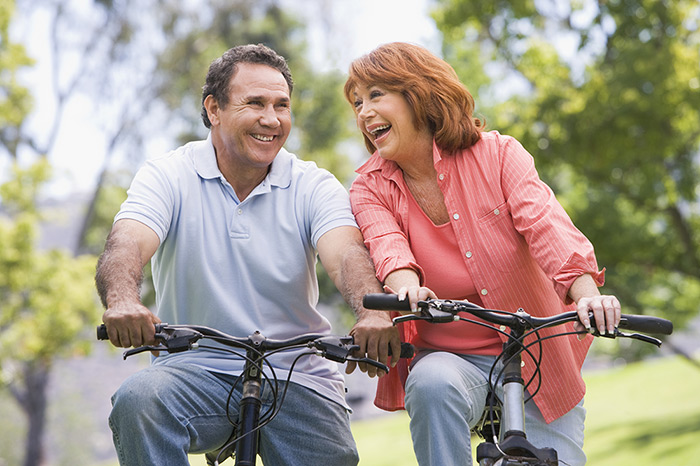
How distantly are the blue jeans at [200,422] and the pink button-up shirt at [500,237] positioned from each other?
0.27 metres

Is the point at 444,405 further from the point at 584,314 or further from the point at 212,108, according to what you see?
the point at 212,108

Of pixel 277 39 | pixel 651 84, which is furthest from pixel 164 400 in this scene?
pixel 277 39

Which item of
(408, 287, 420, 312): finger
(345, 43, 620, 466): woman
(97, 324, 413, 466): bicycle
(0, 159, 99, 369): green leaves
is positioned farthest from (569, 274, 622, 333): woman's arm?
(0, 159, 99, 369): green leaves

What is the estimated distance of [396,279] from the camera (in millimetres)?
3178

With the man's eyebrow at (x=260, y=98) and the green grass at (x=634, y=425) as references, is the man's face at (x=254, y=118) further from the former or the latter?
the green grass at (x=634, y=425)

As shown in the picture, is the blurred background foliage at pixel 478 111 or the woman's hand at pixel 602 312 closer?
the woman's hand at pixel 602 312

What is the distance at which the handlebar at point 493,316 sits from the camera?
2.74 meters

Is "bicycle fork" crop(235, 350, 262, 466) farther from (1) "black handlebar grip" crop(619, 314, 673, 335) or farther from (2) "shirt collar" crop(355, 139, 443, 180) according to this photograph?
(1) "black handlebar grip" crop(619, 314, 673, 335)

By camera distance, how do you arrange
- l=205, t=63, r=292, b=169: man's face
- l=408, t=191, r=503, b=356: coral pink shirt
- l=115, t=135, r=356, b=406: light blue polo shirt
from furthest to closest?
l=205, t=63, r=292, b=169: man's face
l=115, t=135, r=356, b=406: light blue polo shirt
l=408, t=191, r=503, b=356: coral pink shirt

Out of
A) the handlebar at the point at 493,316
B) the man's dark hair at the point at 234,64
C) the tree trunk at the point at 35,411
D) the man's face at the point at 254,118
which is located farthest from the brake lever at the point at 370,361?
the tree trunk at the point at 35,411

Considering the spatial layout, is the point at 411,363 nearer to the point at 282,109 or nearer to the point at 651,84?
the point at 282,109

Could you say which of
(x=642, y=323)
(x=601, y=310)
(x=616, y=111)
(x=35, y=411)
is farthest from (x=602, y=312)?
(x=35, y=411)

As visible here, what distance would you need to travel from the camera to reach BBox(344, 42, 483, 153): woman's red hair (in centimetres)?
363

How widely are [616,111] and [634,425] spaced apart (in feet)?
20.7
